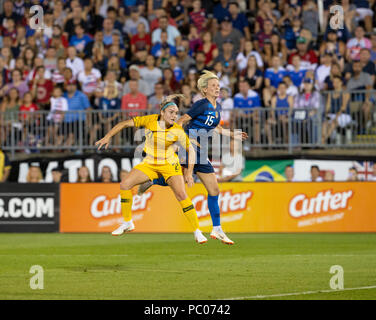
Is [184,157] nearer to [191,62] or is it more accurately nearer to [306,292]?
[306,292]

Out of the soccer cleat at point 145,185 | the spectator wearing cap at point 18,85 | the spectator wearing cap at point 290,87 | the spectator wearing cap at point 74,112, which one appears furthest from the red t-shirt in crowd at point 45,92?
the soccer cleat at point 145,185

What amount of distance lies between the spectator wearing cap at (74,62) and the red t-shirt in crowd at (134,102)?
225cm

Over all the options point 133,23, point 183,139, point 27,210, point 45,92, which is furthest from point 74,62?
point 183,139

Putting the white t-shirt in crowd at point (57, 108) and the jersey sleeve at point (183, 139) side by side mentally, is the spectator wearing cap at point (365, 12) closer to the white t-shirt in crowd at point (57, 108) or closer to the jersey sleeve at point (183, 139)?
the white t-shirt in crowd at point (57, 108)

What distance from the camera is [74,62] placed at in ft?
82.1

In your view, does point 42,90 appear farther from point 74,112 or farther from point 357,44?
point 357,44

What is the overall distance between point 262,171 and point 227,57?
3521 millimetres

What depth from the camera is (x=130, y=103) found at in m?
23.3

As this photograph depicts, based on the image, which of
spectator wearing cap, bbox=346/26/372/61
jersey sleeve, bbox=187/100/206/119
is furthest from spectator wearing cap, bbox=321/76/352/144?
jersey sleeve, bbox=187/100/206/119

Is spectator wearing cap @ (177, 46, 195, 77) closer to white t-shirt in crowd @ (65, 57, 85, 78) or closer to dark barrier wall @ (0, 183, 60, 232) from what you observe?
white t-shirt in crowd @ (65, 57, 85, 78)

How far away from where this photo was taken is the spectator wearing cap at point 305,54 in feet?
78.1

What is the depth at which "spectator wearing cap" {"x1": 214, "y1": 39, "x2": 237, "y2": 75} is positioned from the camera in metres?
23.8

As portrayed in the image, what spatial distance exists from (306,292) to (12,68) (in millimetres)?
17375

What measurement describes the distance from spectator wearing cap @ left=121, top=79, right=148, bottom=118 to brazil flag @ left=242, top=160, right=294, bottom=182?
320cm
